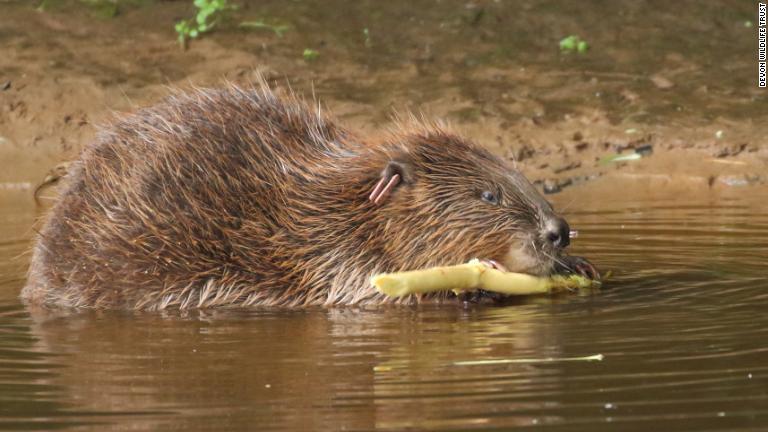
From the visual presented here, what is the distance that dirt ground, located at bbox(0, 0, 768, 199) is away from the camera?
11031 mm

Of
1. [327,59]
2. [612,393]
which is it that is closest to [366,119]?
[327,59]

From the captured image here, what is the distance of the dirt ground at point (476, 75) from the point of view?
11031 mm

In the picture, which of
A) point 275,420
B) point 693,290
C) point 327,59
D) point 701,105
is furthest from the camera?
point 327,59

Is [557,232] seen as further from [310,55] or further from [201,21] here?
[201,21]

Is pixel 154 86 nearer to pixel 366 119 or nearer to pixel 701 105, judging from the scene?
pixel 366 119

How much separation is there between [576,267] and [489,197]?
21.3 inches

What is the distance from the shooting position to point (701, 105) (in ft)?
37.7

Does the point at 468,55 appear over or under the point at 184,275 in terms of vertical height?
over

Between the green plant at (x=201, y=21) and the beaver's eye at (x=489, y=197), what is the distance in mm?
5648

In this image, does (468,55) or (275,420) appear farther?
(468,55)

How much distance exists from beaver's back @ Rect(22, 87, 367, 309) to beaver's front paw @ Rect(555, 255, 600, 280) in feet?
3.98

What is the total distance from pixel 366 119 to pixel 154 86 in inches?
71.6

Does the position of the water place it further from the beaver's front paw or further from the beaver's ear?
the beaver's ear

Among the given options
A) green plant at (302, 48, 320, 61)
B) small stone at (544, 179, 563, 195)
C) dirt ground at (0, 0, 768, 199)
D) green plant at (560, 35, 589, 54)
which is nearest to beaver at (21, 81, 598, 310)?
small stone at (544, 179, 563, 195)
